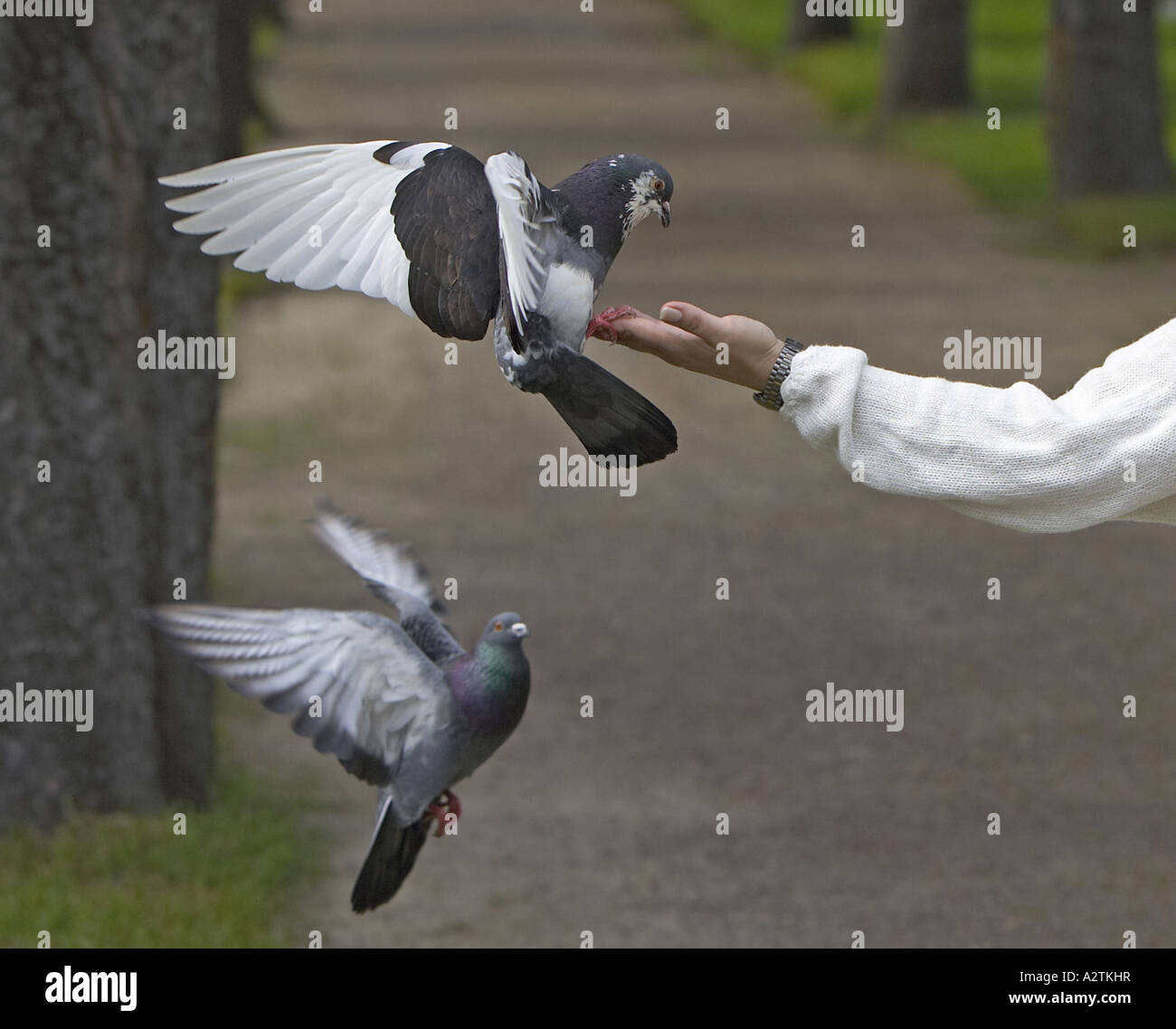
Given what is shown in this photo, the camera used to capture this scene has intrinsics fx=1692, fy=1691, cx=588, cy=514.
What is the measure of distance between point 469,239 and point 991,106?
2121cm

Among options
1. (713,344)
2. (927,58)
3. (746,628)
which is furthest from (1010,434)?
(927,58)

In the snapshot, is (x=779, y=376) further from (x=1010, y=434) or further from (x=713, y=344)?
(x=1010, y=434)

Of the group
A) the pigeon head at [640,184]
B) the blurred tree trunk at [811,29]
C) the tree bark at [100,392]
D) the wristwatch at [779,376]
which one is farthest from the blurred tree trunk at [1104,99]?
the pigeon head at [640,184]

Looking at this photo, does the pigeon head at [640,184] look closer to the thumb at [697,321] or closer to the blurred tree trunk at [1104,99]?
the thumb at [697,321]

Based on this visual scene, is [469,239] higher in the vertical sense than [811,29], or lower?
lower

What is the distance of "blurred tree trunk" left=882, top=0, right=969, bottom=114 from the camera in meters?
20.8

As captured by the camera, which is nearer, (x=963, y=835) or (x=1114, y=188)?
(x=963, y=835)

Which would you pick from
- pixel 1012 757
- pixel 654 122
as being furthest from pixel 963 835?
pixel 654 122

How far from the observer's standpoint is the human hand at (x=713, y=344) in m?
2.76

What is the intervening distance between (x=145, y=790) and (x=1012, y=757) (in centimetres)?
360

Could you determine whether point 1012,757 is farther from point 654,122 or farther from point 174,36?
point 654,122

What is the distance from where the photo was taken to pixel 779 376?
9.35ft

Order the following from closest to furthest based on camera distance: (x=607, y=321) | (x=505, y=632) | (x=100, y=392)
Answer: (x=607, y=321)
(x=505, y=632)
(x=100, y=392)

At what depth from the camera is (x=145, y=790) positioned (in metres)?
6.05
